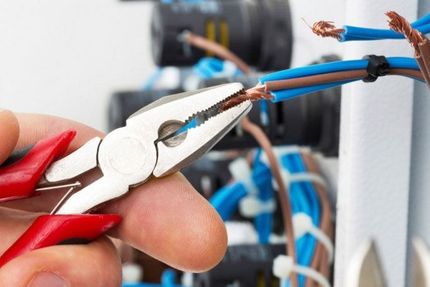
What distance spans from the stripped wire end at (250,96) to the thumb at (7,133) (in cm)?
12

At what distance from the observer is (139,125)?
0.38 meters

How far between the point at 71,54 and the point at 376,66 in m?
0.82

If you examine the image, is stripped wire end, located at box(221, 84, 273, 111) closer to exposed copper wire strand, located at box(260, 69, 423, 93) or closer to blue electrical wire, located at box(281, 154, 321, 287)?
exposed copper wire strand, located at box(260, 69, 423, 93)

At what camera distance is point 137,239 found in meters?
0.39

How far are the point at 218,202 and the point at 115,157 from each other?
0.28m

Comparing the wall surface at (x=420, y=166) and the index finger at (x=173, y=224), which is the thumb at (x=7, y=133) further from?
the wall surface at (x=420, y=166)

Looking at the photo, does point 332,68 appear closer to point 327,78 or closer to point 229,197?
point 327,78

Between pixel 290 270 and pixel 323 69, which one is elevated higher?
pixel 323 69

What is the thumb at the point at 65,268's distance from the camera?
13.9 inches

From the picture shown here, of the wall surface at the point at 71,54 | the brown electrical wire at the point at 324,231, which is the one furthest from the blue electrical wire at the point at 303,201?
the wall surface at the point at 71,54

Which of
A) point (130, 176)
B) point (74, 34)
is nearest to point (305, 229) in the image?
point (130, 176)

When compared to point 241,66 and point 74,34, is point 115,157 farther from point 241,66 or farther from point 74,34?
point 74,34

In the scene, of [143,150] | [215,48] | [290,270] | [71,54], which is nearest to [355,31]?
[143,150]

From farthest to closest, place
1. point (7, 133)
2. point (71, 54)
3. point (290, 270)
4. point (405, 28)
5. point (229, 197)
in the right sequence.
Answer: point (71, 54) → point (229, 197) → point (290, 270) → point (7, 133) → point (405, 28)
